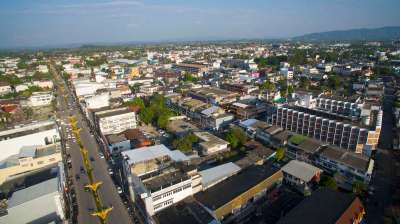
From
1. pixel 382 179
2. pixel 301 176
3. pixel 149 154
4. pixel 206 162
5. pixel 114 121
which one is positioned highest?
pixel 149 154

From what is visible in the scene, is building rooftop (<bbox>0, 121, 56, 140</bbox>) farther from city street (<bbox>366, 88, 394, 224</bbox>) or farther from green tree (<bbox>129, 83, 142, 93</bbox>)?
city street (<bbox>366, 88, 394, 224</bbox>)

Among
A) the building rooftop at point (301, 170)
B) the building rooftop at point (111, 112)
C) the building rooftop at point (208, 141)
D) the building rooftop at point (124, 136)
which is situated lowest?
the building rooftop at point (301, 170)

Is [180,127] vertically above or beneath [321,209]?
beneath

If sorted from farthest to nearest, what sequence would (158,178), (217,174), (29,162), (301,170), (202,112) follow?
(202,112), (29,162), (301,170), (217,174), (158,178)

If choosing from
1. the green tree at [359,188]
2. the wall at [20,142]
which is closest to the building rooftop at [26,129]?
the wall at [20,142]

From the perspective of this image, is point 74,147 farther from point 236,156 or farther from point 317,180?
point 317,180

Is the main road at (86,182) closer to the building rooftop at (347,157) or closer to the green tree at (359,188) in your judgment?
the green tree at (359,188)

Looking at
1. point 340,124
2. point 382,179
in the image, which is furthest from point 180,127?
point 382,179

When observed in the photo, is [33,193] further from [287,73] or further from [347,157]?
[287,73]
